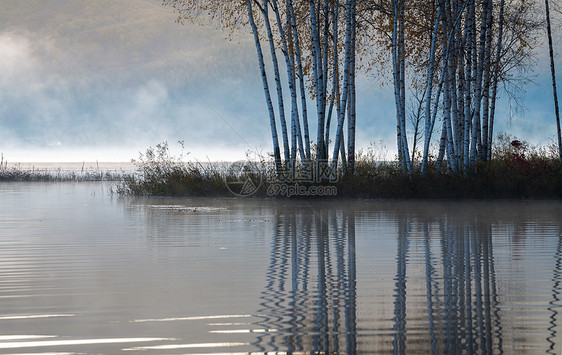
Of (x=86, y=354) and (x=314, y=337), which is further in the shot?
(x=314, y=337)

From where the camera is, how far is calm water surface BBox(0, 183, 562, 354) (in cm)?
402

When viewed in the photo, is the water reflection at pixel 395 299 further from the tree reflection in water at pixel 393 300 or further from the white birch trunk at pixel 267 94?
the white birch trunk at pixel 267 94

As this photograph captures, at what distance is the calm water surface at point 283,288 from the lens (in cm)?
402

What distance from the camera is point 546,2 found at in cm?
2239

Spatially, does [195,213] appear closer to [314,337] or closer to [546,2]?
[314,337]

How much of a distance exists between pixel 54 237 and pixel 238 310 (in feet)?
20.2

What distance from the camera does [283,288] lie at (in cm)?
579

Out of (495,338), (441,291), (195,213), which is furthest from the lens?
(195,213)

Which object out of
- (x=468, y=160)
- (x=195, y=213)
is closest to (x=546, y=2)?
(x=468, y=160)
